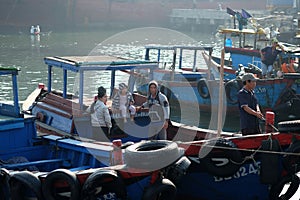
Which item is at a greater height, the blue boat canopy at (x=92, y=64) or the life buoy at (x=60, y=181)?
the blue boat canopy at (x=92, y=64)

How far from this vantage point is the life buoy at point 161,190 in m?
8.00

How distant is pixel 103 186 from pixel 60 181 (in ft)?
2.09

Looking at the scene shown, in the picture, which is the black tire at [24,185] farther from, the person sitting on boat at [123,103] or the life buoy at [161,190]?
the person sitting on boat at [123,103]

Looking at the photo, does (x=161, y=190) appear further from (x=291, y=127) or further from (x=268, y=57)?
(x=268, y=57)

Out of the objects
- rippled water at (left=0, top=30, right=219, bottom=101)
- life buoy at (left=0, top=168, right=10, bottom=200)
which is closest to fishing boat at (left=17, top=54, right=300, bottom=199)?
life buoy at (left=0, top=168, right=10, bottom=200)

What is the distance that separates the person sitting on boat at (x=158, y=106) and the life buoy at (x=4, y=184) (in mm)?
3082

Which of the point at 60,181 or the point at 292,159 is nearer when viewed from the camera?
the point at 60,181

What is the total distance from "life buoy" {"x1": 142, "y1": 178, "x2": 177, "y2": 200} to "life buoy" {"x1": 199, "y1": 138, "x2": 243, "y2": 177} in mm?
978

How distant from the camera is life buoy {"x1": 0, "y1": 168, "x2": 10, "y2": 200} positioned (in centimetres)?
835

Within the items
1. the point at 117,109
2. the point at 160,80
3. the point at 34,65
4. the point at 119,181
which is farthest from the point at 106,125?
the point at 34,65

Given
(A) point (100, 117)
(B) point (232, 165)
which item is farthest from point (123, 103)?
(B) point (232, 165)

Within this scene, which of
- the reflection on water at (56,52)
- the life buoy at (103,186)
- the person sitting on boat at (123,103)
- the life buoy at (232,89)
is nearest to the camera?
the life buoy at (103,186)

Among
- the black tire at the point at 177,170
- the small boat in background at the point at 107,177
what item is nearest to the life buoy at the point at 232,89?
the small boat in background at the point at 107,177

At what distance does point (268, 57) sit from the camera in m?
19.5
